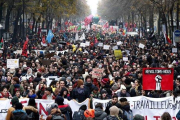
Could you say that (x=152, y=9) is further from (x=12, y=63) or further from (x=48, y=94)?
(x=48, y=94)

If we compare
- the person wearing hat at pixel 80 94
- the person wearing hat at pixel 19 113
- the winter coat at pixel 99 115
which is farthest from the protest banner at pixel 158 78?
the person wearing hat at pixel 19 113

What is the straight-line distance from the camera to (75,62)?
24422 mm

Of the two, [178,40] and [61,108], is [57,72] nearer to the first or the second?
[61,108]

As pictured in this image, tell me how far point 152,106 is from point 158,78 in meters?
0.95

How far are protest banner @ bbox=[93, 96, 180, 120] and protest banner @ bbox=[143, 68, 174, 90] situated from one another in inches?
23.5

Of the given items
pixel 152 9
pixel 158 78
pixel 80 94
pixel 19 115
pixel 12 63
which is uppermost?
pixel 152 9

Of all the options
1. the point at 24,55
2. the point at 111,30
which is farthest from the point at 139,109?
the point at 111,30

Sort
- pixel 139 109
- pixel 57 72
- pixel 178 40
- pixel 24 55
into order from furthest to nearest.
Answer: pixel 178 40
pixel 24 55
pixel 57 72
pixel 139 109

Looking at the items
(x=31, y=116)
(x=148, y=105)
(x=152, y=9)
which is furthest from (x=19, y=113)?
(x=152, y=9)

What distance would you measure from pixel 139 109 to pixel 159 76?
3.85 feet

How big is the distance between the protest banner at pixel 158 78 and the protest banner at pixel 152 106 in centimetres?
60

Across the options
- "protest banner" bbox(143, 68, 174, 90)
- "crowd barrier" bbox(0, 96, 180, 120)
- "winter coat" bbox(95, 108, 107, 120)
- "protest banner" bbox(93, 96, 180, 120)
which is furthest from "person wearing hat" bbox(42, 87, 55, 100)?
"winter coat" bbox(95, 108, 107, 120)

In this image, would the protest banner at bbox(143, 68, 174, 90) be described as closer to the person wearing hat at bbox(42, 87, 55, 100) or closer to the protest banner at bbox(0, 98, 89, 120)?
the protest banner at bbox(0, 98, 89, 120)

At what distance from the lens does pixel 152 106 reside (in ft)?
40.9
